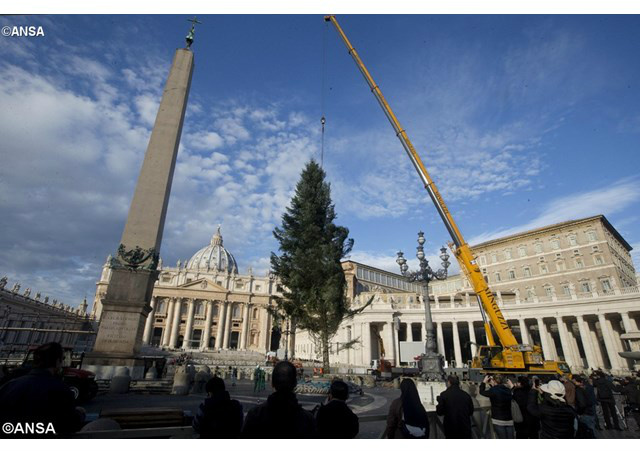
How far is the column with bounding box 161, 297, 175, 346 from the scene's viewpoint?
78875 millimetres

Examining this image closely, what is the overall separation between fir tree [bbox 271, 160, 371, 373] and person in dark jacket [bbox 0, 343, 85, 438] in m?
17.3

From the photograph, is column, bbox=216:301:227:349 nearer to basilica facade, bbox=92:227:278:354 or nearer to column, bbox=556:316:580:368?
basilica facade, bbox=92:227:278:354

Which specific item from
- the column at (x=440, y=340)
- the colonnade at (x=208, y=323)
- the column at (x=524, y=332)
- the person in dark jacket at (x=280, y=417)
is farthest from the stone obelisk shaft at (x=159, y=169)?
the colonnade at (x=208, y=323)

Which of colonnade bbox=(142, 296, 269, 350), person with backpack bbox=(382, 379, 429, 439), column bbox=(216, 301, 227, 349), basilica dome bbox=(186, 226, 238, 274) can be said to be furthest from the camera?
basilica dome bbox=(186, 226, 238, 274)

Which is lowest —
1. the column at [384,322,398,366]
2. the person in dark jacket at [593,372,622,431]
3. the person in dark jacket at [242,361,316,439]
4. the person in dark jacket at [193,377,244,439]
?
the person in dark jacket at [593,372,622,431]

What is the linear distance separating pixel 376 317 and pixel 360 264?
23804mm

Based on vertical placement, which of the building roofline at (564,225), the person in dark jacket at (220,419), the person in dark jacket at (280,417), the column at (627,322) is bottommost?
the person in dark jacket at (220,419)

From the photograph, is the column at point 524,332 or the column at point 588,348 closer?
the column at point 588,348

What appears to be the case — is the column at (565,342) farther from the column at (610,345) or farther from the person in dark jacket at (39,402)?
the person in dark jacket at (39,402)

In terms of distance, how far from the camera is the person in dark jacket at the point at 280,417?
2.24 metres

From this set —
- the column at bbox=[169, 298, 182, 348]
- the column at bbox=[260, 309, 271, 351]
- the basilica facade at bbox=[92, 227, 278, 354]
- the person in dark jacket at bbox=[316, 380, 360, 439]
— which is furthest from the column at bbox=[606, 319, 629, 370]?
the column at bbox=[169, 298, 182, 348]

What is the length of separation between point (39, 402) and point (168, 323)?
8787cm

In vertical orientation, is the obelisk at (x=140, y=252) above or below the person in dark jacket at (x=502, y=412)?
above

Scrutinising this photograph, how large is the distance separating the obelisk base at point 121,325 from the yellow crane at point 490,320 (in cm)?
1506
